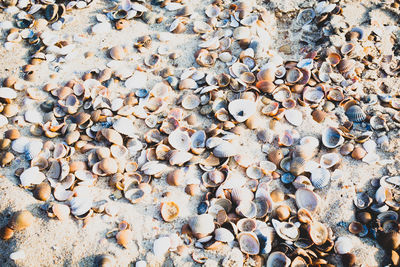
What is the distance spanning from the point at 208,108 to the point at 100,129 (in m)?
1.08

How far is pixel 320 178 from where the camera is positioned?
9.16 feet

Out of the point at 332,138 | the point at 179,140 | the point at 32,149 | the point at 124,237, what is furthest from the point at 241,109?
the point at 32,149

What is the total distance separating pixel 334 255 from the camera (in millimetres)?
2479

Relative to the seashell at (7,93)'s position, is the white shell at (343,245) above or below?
below

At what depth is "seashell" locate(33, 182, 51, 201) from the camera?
2670mm

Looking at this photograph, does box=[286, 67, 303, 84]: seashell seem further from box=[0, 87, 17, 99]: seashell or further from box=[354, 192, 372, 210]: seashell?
box=[0, 87, 17, 99]: seashell

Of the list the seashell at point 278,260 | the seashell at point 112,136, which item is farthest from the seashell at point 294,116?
the seashell at point 112,136

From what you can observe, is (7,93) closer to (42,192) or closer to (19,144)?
(19,144)

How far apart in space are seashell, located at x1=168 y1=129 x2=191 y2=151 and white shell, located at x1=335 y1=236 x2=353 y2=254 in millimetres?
1464

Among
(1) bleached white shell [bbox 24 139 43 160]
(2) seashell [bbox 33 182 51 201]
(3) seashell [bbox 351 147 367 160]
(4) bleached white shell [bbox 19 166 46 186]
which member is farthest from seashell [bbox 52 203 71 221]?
(3) seashell [bbox 351 147 367 160]

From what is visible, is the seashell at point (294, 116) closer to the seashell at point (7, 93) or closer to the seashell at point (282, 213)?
the seashell at point (282, 213)

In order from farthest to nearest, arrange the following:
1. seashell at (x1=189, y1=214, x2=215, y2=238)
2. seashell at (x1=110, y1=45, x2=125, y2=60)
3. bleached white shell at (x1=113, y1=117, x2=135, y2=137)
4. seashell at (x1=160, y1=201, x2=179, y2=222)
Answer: seashell at (x1=110, y1=45, x2=125, y2=60)
bleached white shell at (x1=113, y1=117, x2=135, y2=137)
seashell at (x1=160, y1=201, x2=179, y2=222)
seashell at (x1=189, y1=214, x2=215, y2=238)

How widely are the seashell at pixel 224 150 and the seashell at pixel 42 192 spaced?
147 centimetres

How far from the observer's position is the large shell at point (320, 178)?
2779 mm
